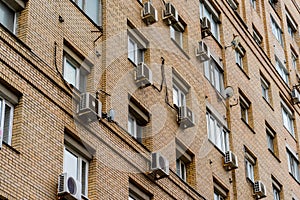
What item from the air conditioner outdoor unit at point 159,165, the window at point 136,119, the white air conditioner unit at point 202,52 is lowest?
the air conditioner outdoor unit at point 159,165

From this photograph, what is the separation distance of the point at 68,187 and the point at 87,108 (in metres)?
2.33

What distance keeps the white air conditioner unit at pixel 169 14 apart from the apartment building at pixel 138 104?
6 centimetres

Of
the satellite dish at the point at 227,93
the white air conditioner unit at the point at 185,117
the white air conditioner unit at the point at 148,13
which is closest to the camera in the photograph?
the white air conditioner unit at the point at 148,13

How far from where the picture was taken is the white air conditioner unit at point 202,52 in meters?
26.5

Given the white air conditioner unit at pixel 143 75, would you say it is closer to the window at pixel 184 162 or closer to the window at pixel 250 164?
the window at pixel 184 162

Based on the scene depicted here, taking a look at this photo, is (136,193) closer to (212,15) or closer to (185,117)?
(185,117)

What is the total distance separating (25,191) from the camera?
16406 millimetres

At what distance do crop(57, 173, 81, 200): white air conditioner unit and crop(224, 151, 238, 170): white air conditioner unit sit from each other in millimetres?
9627

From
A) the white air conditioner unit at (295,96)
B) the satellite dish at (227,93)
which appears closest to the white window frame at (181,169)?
the satellite dish at (227,93)

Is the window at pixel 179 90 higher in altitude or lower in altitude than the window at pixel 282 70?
lower

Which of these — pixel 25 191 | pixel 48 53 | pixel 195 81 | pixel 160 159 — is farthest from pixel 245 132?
pixel 25 191

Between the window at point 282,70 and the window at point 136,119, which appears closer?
the window at point 136,119

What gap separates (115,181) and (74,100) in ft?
7.56

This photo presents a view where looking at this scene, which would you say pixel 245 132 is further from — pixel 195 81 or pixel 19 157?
pixel 19 157
